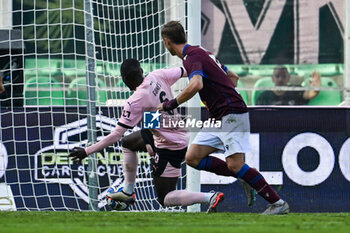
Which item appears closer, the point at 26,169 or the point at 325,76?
the point at 26,169

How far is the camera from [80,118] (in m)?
9.53

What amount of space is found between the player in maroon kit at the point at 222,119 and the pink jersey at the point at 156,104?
63 cm

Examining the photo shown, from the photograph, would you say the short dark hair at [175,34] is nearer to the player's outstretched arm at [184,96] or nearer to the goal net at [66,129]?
the player's outstretched arm at [184,96]

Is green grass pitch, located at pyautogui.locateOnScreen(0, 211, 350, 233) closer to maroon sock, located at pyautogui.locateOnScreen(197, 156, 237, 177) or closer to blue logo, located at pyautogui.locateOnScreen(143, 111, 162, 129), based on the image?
maroon sock, located at pyautogui.locateOnScreen(197, 156, 237, 177)

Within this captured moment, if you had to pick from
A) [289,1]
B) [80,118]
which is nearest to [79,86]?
[80,118]

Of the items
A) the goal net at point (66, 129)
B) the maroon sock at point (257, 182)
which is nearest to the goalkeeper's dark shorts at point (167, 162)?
the maroon sock at point (257, 182)

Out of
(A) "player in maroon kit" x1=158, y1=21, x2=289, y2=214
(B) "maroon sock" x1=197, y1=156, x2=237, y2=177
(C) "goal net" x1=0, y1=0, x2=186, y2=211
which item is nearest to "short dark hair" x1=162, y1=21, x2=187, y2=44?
(A) "player in maroon kit" x1=158, y1=21, x2=289, y2=214

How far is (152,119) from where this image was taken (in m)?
7.54

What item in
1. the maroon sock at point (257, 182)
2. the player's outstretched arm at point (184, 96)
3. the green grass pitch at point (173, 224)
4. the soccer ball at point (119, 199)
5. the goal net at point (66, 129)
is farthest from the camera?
the goal net at point (66, 129)

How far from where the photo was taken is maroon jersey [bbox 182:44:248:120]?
6.79 m

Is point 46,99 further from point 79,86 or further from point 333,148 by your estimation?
point 333,148

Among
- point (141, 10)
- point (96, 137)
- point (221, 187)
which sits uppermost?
point (141, 10)

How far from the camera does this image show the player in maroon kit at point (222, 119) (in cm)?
676

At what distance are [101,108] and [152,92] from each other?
2057 mm
